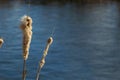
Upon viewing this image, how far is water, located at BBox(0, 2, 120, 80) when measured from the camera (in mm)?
14141

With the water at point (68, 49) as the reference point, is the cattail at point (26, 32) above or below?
above

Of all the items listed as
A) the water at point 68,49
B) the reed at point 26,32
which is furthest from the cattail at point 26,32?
the water at point 68,49

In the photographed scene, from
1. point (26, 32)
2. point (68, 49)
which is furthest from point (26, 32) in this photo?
point (68, 49)

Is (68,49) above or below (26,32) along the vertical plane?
below

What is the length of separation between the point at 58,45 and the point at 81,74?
18.8ft

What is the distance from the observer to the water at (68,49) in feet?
46.4

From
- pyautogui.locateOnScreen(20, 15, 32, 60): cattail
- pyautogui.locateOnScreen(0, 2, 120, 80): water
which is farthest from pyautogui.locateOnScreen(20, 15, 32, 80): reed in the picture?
pyautogui.locateOnScreen(0, 2, 120, 80): water

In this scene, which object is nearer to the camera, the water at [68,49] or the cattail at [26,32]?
the cattail at [26,32]

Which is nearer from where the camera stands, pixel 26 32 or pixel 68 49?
pixel 26 32

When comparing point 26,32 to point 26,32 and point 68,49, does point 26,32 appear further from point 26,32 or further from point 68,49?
point 68,49

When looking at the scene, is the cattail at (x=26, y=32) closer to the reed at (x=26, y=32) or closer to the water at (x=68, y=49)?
the reed at (x=26, y=32)

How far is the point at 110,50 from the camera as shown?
59.9ft

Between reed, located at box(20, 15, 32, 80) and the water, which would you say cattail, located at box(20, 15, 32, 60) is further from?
the water

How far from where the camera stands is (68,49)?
18609mm
